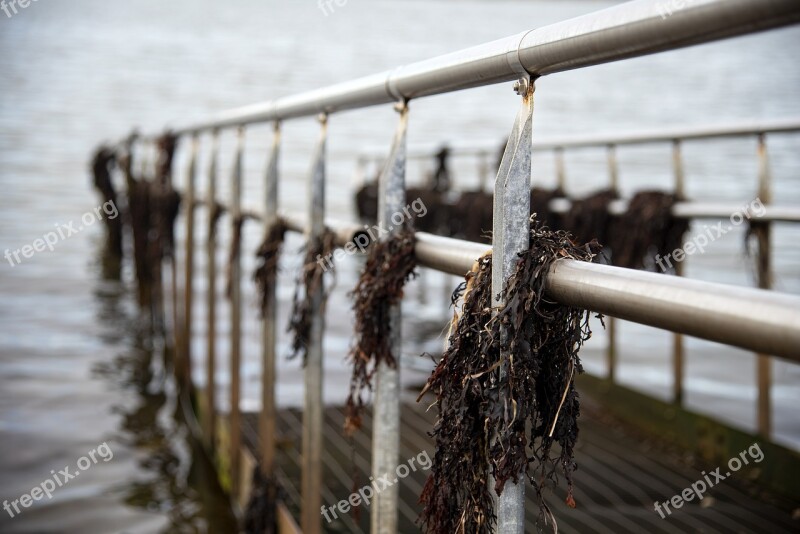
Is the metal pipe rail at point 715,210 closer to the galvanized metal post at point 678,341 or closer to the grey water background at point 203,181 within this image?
the galvanized metal post at point 678,341

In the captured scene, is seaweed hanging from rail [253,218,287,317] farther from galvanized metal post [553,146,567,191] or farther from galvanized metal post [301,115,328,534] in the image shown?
galvanized metal post [553,146,567,191]

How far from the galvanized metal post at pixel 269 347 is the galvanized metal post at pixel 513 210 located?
6.20 feet

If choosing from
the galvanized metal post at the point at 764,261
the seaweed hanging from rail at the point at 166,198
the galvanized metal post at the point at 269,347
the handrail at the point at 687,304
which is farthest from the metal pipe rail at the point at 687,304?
the seaweed hanging from rail at the point at 166,198

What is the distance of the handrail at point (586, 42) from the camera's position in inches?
34.5

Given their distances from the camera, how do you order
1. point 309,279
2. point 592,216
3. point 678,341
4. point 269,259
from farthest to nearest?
point 592,216, point 678,341, point 269,259, point 309,279

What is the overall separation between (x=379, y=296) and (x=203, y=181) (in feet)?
55.1

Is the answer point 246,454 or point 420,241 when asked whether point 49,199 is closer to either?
point 246,454

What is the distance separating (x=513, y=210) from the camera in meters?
1.30
